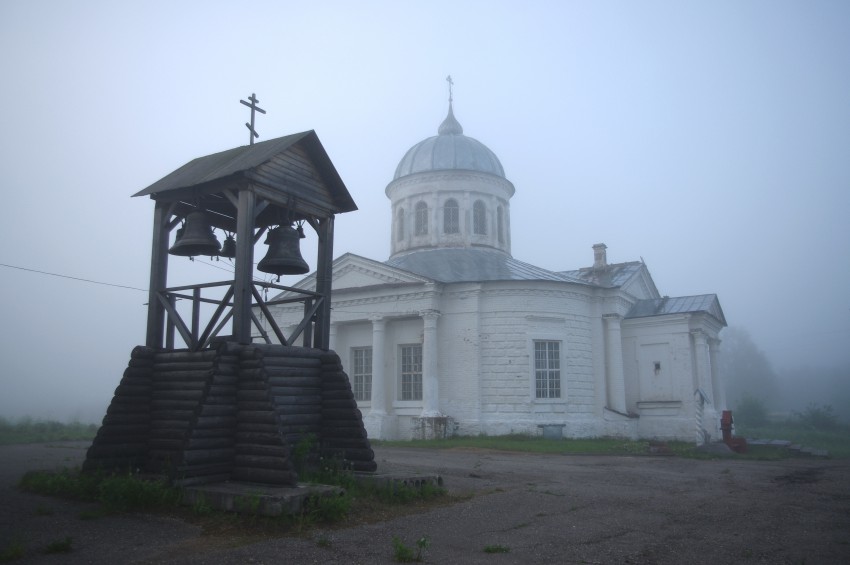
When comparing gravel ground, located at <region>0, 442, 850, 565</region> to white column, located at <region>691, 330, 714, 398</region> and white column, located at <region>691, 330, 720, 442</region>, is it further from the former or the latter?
white column, located at <region>691, 330, 714, 398</region>

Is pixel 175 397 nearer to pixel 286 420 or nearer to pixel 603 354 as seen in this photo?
pixel 286 420

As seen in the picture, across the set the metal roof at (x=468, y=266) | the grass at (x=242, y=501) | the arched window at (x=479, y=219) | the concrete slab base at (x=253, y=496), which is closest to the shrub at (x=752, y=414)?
the metal roof at (x=468, y=266)

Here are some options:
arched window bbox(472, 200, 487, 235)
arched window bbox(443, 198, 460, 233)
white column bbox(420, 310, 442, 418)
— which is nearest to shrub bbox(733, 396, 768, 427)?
arched window bbox(472, 200, 487, 235)

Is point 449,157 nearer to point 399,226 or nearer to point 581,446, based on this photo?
point 399,226

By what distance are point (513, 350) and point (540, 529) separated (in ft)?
57.1

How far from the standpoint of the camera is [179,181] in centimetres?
980

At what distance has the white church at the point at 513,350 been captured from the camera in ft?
80.5

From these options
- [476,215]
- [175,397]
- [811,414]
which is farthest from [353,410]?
[811,414]

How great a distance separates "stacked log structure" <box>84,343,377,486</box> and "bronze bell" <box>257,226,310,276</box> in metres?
1.38

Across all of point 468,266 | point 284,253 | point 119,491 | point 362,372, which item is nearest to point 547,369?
point 468,266

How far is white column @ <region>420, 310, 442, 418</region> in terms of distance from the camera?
2462 centimetres

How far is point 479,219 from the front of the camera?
30.6m

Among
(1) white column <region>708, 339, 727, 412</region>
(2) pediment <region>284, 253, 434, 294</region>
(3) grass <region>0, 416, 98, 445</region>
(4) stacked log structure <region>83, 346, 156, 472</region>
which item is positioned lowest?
(3) grass <region>0, 416, 98, 445</region>

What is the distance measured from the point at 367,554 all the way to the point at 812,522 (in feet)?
19.1
